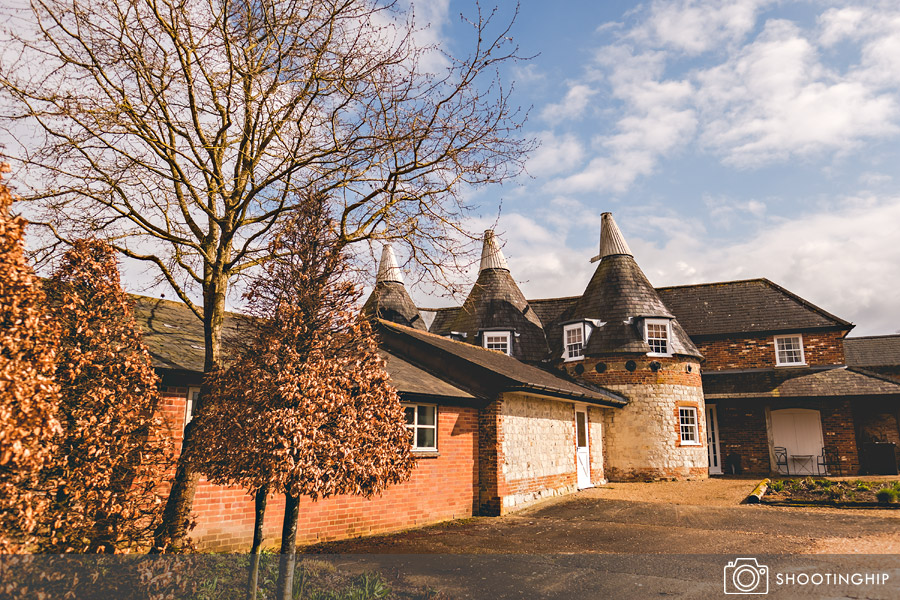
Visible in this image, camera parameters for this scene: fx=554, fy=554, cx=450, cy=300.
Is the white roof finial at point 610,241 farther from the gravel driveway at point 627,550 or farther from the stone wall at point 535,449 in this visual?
the gravel driveway at point 627,550

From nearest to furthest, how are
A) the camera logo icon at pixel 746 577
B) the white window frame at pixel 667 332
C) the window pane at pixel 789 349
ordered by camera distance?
the camera logo icon at pixel 746 577 → the white window frame at pixel 667 332 → the window pane at pixel 789 349

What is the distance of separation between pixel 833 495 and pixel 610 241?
13.7 m

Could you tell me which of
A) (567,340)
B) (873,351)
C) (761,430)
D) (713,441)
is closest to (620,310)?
(567,340)

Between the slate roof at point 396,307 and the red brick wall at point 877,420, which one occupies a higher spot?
the slate roof at point 396,307

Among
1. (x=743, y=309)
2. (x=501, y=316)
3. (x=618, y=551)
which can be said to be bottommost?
(x=618, y=551)

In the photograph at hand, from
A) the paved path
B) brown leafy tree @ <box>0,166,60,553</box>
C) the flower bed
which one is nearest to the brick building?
the paved path

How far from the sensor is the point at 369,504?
10367 millimetres

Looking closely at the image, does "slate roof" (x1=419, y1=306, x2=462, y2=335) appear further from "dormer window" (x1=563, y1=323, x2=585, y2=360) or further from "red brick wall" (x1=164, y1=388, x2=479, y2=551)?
"red brick wall" (x1=164, y1=388, x2=479, y2=551)

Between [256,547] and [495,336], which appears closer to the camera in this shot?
[256,547]

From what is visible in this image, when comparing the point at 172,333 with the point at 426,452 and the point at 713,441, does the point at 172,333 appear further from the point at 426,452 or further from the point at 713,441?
the point at 713,441

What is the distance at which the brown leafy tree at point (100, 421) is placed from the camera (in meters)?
5.43

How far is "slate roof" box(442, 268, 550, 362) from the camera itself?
80.5 ft

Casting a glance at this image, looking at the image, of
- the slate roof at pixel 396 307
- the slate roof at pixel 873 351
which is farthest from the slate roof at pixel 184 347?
the slate roof at pixel 873 351

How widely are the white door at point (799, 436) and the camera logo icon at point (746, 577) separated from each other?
17046mm
